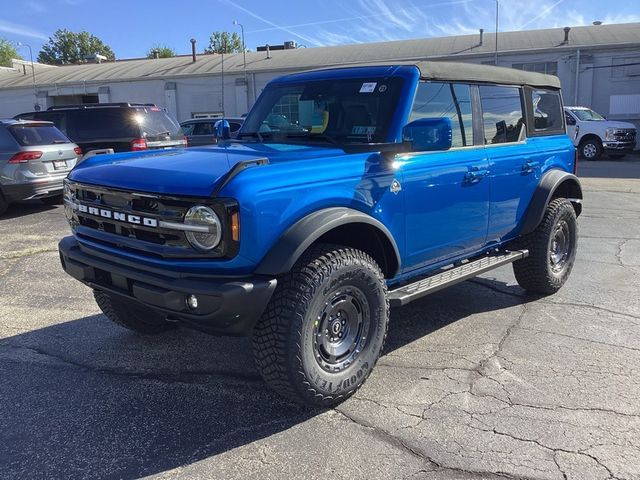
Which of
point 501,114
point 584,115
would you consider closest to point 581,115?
point 584,115

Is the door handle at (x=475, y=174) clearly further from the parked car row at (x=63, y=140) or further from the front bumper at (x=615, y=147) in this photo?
the front bumper at (x=615, y=147)

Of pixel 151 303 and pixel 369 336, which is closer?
pixel 151 303

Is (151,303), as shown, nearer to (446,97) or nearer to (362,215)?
(362,215)

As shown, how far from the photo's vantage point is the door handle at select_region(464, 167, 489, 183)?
4.14 metres

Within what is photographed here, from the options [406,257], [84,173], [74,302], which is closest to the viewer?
[84,173]

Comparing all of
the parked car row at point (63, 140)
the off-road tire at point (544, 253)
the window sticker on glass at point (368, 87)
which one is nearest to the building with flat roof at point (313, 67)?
the parked car row at point (63, 140)

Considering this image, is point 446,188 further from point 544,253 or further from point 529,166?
point 544,253

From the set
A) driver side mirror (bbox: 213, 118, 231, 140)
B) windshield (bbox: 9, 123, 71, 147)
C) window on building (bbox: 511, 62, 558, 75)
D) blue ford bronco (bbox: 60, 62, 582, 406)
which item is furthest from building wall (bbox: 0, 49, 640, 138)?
blue ford bronco (bbox: 60, 62, 582, 406)

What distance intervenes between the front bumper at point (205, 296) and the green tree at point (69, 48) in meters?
84.8

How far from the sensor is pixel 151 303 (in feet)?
9.75

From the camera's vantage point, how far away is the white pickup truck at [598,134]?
65.0ft

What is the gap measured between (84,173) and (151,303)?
1.11m

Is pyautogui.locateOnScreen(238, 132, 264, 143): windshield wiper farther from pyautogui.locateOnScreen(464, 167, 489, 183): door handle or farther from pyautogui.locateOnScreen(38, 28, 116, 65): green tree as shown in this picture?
pyautogui.locateOnScreen(38, 28, 116, 65): green tree

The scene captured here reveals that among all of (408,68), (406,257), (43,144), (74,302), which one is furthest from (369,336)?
(43,144)
